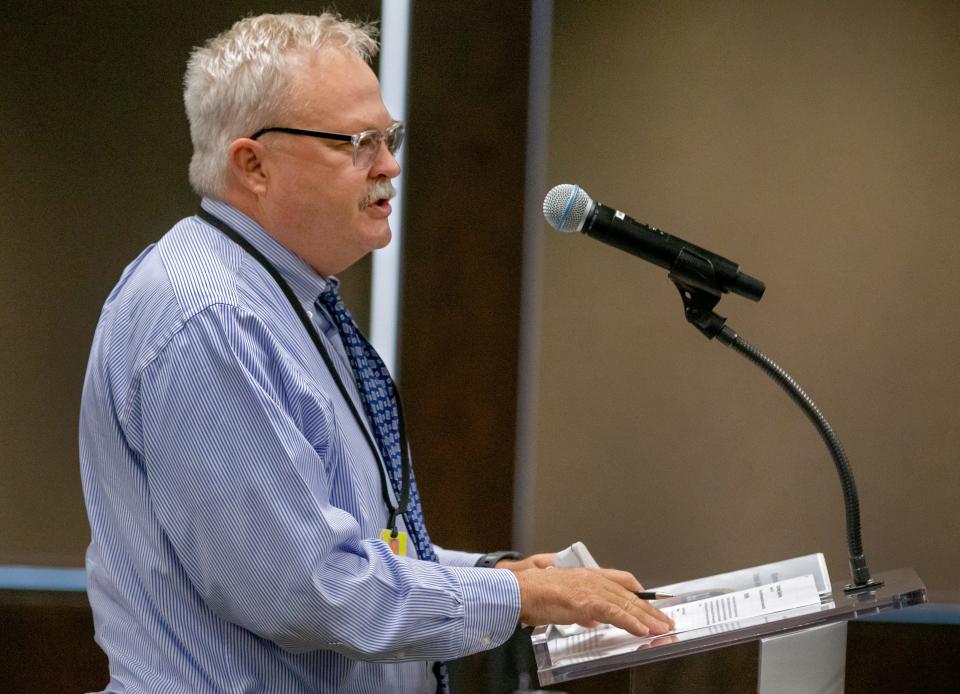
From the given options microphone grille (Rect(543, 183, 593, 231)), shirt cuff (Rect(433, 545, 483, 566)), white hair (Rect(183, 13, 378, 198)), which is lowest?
shirt cuff (Rect(433, 545, 483, 566))

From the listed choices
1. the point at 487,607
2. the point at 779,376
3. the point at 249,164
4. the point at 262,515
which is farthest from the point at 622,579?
the point at 249,164

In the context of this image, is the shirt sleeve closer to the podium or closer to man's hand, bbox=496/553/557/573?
the podium

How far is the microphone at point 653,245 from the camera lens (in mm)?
1451

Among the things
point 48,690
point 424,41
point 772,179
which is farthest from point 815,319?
point 48,690

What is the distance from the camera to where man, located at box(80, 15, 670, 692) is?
3.90 ft

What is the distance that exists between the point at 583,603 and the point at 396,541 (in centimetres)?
29

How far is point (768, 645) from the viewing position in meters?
1.26

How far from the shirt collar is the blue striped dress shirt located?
5 centimetres

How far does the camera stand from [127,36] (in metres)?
3.12

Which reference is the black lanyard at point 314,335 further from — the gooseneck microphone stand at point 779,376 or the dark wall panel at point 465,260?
the dark wall panel at point 465,260

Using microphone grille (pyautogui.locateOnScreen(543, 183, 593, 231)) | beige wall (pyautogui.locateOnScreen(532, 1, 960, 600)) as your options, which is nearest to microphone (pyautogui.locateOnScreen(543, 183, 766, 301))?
microphone grille (pyautogui.locateOnScreen(543, 183, 593, 231))

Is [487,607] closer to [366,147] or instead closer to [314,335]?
[314,335]

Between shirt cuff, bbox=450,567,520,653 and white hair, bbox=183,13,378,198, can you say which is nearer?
shirt cuff, bbox=450,567,520,653

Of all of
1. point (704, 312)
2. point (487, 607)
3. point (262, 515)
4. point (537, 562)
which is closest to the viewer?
point (262, 515)
